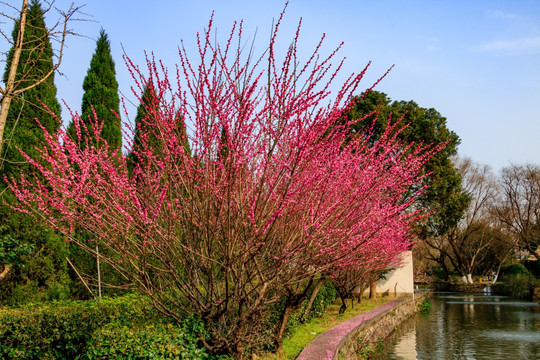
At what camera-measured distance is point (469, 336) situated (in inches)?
558

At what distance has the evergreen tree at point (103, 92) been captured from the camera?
637 inches

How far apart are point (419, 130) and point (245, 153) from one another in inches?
872

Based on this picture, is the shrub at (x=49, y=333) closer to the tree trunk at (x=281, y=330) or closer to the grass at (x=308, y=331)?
the tree trunk at (x=281, y=330)

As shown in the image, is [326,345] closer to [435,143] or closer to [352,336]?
[352,336]

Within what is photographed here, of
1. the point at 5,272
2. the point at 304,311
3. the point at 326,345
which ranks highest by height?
the point at 5,272

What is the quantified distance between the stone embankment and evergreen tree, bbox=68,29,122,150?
33.0 feet

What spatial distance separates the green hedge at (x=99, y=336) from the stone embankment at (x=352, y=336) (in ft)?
9.22

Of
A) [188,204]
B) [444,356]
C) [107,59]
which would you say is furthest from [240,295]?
[107,59]

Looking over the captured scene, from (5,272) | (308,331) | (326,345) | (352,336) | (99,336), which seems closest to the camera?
(99,336)

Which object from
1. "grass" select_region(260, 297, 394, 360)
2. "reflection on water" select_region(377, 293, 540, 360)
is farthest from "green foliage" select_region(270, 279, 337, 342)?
"reflection on water" select_region(377, 293, 540, 360)

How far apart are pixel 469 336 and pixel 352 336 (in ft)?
19.5

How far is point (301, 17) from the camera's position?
15.3 ft

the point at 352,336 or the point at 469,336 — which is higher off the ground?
the point at 352,336

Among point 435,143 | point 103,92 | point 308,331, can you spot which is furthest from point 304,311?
point 435,143
